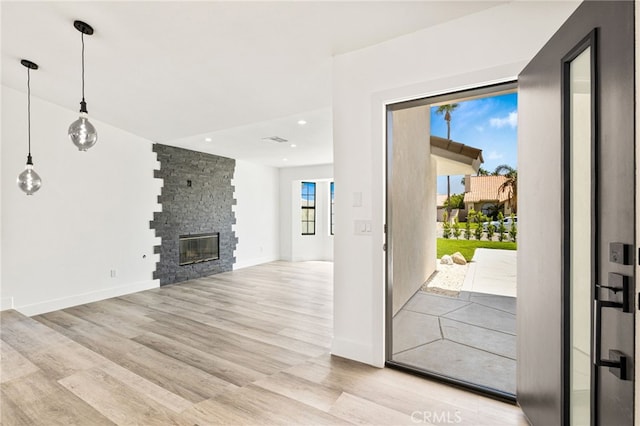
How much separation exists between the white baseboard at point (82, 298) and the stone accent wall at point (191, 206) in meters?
0.31

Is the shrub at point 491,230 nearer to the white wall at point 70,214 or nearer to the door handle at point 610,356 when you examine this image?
the door handle at point 610,356

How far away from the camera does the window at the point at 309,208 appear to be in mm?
8562

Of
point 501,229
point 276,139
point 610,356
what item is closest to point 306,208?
point 276,139

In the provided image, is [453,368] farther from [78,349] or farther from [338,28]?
[78,349]

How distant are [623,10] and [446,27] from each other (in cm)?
129

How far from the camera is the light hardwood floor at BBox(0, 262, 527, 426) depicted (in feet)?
5.91

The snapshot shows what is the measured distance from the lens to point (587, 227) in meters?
1.25

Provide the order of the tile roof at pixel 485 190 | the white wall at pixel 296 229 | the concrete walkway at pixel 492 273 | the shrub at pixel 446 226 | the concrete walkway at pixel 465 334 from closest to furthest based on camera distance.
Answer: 1. the concrete walkway at pixel 465 334
2. the concrete walkway at pixel 492 273
3. the tile roof at pixel 485 190
4. the shrub at pixel 446 226
5. the white wall at pixel 296 229

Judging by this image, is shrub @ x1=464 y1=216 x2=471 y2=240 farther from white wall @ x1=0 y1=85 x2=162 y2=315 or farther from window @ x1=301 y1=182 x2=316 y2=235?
white wall @ x1=0 y1=85 x2=162 y2=315

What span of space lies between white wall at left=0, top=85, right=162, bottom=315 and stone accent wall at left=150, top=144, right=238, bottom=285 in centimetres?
21

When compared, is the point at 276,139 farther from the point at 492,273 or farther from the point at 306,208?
the point at 492,273

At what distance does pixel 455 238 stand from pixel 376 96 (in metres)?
5.50

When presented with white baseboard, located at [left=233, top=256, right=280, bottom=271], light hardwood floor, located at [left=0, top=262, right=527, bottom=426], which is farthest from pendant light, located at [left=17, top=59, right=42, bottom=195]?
white baseboard, located at [left=233, top=256, right=280, bottom=271]

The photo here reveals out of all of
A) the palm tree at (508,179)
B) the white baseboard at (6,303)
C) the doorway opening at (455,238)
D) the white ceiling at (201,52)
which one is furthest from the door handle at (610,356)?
the white baseboard at (6,303)
